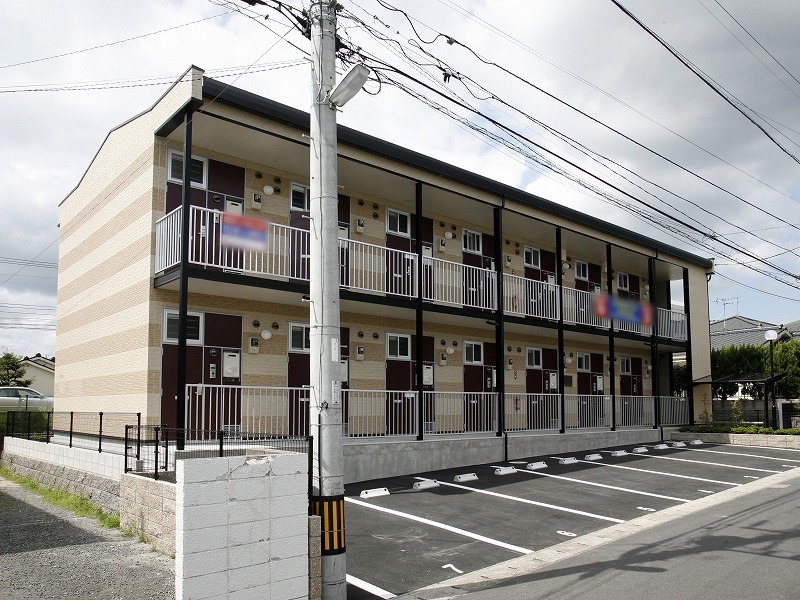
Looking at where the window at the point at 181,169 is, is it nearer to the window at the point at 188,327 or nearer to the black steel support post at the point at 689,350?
the window at the point at 188,327

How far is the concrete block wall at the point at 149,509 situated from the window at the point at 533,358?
13307 mm

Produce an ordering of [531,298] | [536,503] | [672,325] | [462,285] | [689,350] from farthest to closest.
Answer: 1. [689,350]
2. [672,325]
3. [531,298]
4. [462,285]
5. [536,503]

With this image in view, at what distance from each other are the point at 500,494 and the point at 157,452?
5.99 m

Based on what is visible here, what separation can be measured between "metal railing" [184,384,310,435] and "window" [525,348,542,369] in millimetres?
8619

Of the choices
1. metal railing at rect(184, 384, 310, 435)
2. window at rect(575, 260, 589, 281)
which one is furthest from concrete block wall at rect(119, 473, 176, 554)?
window at rect(575, 260, 589, 281)

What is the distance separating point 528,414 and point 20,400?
54.7ft

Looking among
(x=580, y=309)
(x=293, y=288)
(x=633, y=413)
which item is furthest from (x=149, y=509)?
(x=633, y=413)

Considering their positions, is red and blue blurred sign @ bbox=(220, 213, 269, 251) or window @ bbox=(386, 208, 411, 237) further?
window @ bbox=(386, 208, 411, 237)

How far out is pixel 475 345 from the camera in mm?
18516

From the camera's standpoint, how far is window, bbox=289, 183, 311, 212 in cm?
1471

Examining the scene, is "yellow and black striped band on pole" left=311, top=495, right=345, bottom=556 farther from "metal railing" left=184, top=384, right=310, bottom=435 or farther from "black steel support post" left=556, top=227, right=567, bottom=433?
"black steel support post" left=556, top=227, right=567, bottom=433

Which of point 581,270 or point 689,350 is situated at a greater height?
point 581,270

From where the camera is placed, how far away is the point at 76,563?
7723 mm

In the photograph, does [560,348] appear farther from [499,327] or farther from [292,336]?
[292,336]
